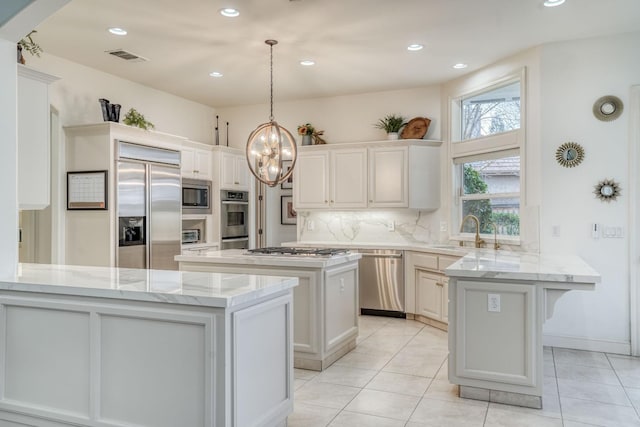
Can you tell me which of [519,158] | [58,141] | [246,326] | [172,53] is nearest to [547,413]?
[246,326]

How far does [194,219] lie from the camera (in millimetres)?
6254

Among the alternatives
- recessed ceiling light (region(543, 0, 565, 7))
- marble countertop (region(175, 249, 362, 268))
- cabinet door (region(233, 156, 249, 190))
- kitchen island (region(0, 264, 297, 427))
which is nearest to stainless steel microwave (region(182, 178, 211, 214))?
cabinet door (region(233, 156, 249, 190))

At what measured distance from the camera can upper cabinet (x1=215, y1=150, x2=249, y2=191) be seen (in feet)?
21.7

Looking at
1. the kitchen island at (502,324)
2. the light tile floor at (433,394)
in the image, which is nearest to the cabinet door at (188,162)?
the light tile floor at (433,394)

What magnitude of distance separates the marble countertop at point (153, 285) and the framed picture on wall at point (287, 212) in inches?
175

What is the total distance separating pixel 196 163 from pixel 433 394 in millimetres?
4264

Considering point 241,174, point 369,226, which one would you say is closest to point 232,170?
point 241,174

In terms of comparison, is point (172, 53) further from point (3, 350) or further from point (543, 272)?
point (543, 272)

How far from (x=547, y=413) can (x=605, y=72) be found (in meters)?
3.18

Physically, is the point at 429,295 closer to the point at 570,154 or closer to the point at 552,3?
the point at 570,154

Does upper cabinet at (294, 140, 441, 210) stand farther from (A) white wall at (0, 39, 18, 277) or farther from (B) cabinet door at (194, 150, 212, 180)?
(A) white wall at (0, 39, 18, 277)

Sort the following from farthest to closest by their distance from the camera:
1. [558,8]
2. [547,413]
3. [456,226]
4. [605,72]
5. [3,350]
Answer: [456,226] < [605,72] < [558,8] < [547,413] < [3,350]

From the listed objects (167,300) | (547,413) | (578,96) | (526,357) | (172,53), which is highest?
(172,53)

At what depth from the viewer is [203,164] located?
637 centimetres
